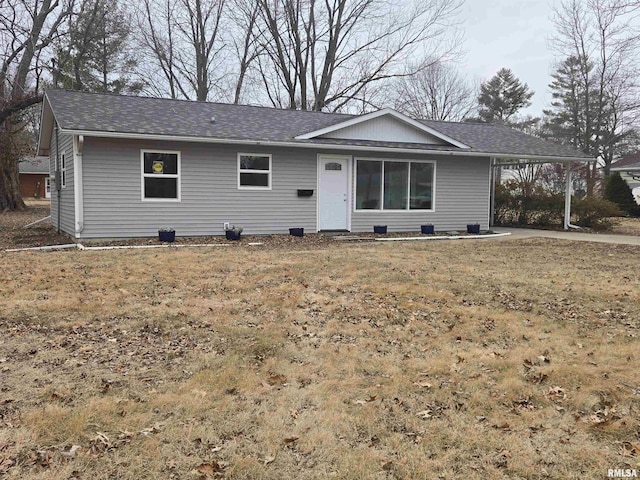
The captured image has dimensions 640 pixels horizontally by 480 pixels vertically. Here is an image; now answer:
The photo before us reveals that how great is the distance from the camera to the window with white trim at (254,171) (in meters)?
Result: 12.8

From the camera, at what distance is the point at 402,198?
573 inches

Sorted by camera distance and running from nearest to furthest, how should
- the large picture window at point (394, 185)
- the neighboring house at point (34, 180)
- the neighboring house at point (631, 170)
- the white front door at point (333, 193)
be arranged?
the white front door at point (333, 193), the large picture window at point (394, 185), the neighboring house at point (631, 170), the neighboring house at point (34, 180)

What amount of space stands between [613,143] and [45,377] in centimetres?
3981

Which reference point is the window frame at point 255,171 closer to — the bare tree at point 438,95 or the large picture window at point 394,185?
the large picture window at point 394,185

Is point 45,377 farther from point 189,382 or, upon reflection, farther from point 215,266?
point 215,266

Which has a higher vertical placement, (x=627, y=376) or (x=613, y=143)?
(x=613, y=143)

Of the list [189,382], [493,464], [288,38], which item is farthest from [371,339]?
[288,38]

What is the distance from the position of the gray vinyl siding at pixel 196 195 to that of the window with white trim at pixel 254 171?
0.11 meters

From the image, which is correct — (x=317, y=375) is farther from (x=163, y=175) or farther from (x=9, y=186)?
(x=9, y=186)

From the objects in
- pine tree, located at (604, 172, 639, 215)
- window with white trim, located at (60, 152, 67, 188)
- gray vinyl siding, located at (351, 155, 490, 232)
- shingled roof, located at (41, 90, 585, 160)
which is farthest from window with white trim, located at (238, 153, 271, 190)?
pine tree, located at (604, 172, 639, 215)

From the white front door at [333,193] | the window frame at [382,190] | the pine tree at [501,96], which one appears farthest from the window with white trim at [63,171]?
the pine tree at [501,96]

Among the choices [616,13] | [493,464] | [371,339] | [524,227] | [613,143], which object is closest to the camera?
[493,464]

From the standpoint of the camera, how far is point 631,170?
30.7 meters

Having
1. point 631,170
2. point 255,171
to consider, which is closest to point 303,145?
Result: point 255,171
